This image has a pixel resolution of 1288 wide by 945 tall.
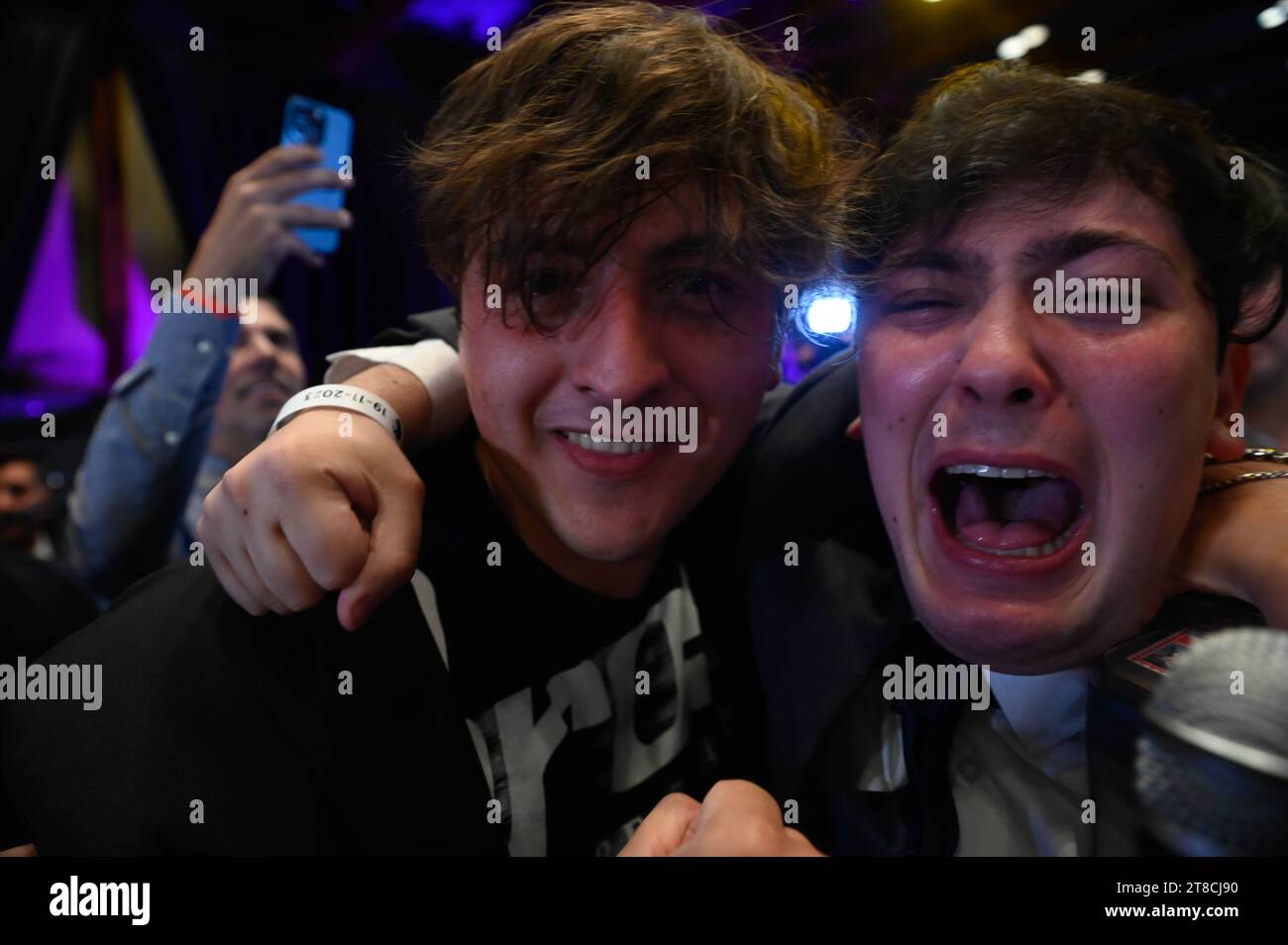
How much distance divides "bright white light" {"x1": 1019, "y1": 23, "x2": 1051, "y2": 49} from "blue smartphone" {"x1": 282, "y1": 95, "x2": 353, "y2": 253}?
1129mm

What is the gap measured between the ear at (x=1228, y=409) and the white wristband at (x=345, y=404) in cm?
90

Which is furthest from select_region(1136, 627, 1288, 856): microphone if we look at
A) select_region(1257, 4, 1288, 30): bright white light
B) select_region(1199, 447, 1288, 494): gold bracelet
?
select_region(1257, 4, 1288, 30): bright white light

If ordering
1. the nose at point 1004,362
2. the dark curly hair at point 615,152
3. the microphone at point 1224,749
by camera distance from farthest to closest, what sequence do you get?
the dark curly hair at point 615,152 → the nose at point 1004,362 → the microphone at point 1224,749

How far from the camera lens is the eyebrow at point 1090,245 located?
2.40ft

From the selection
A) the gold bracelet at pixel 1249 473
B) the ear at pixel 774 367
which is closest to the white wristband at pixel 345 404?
the ear at pixel 774 367

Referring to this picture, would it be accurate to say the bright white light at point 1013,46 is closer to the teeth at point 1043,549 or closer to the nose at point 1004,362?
the nose at point 1004,362

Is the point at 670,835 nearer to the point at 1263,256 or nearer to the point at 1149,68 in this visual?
the point at 1263,256

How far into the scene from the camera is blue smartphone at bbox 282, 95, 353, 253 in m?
1.16

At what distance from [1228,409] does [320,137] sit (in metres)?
1.35

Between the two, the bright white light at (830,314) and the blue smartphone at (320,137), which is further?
the blue smartphone at (320,137)

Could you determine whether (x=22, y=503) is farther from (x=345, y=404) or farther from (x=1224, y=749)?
(x=1224, y=749)
